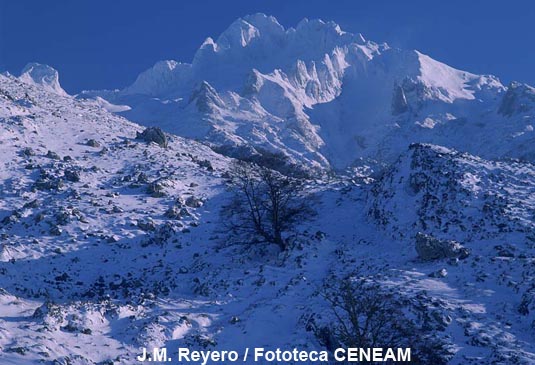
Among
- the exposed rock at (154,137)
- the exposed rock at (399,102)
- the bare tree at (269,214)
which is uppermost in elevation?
the exposed rock at (399,102)

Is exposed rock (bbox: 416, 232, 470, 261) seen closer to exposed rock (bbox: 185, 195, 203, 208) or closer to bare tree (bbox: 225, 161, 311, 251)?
bare tree (bbox: 225, 161, 311, 251)

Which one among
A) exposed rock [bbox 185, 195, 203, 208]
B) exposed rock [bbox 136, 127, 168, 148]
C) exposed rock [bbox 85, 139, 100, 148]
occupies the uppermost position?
exposed rock [bbox 136, 127, 168, 148]

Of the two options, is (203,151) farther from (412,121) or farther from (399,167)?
(412,121)

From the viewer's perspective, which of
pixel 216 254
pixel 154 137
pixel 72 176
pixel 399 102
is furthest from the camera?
pixel 399 102

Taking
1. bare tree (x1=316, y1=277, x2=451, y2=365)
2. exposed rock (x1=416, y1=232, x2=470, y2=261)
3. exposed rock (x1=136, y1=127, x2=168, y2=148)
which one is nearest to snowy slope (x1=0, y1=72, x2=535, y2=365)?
bare tree (x1=316, y1=277, x2=451, y2=365)

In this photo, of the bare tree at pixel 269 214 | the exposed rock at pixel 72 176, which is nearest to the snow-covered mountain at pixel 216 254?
the exposed rock at pixel 72 176

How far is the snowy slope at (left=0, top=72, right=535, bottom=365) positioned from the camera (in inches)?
805

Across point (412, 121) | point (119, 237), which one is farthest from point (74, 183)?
point (412, 121)

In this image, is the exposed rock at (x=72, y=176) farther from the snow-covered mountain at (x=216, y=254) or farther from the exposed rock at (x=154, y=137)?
the exposed rock at (x=154, y=137)

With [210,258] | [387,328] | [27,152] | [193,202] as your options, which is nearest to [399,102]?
[27,152]

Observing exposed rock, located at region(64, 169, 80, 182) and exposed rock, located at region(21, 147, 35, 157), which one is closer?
exposed rock, located at region(64, 169, 80, 182)

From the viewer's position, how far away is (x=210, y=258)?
30219mm

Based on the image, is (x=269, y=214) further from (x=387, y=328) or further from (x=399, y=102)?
(x=399, y=102)

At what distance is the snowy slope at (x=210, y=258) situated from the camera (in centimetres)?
2044
